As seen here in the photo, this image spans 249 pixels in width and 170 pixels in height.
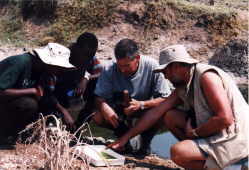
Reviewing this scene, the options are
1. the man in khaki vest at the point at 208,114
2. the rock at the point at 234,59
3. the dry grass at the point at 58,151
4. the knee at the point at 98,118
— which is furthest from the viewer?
the rock at the point at 234,59

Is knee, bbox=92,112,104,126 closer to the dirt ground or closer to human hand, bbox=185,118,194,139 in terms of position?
human hand, bbox=185,118,194,139

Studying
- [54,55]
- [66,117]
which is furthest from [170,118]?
[54,55]

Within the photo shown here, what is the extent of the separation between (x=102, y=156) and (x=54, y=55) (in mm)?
999

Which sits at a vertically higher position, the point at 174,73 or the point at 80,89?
the point at 174,73

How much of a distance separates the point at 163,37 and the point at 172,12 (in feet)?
2.82

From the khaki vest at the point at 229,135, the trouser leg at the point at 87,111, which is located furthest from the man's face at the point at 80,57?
the khaki vest at the point at 229,135

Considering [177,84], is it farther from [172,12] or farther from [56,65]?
[172,12]

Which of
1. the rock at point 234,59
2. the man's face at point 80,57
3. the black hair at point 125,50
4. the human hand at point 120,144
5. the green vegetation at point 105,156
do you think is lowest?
the rock at point 234,59

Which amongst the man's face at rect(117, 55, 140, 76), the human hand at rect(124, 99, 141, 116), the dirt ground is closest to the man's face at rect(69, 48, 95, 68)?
the man's face at rect(117, 55, 140, 76)

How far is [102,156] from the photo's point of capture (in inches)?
158

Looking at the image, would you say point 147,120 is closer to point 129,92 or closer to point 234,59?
point 129,92

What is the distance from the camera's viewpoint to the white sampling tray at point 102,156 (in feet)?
12.8

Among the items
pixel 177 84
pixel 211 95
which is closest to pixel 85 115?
pixel 177 84

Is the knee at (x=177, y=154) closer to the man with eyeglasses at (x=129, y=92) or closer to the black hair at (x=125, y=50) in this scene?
the man with eyeglasses at (x=129, y=92)
